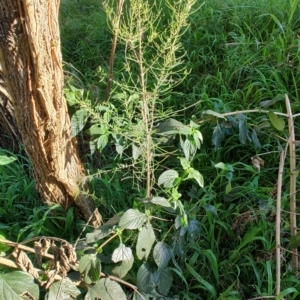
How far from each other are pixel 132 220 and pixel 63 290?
29cm

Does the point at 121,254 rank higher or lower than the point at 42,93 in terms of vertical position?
lower

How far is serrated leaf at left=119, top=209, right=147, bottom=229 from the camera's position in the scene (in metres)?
1.31

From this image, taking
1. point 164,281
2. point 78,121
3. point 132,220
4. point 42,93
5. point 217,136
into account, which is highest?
point 42,93

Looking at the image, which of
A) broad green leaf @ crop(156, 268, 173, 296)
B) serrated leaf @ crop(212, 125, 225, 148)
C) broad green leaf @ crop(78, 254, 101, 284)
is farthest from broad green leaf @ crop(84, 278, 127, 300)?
serrated leaf @ crop(212, 125, 225, 148)

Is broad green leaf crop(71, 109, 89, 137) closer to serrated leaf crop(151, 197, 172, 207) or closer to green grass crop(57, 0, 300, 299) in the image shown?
green grass crop(57, 0, 300, 299)

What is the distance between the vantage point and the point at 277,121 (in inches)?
58.9

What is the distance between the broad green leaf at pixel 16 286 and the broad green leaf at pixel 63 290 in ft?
0.17

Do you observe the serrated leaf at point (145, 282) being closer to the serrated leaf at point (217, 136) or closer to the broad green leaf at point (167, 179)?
the broad green leaf at point (167, 179)

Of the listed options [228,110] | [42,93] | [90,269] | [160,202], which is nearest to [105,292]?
[90,269]

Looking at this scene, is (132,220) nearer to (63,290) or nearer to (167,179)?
(167,179)

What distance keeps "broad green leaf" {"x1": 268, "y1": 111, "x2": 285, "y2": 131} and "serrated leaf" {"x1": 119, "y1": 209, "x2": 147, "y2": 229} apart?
0.57m

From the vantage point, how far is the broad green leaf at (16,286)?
3.67 feet

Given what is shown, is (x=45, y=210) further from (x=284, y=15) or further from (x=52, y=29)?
(x=284, y=15)

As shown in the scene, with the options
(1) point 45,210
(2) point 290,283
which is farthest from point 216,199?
(1) point 45,210
